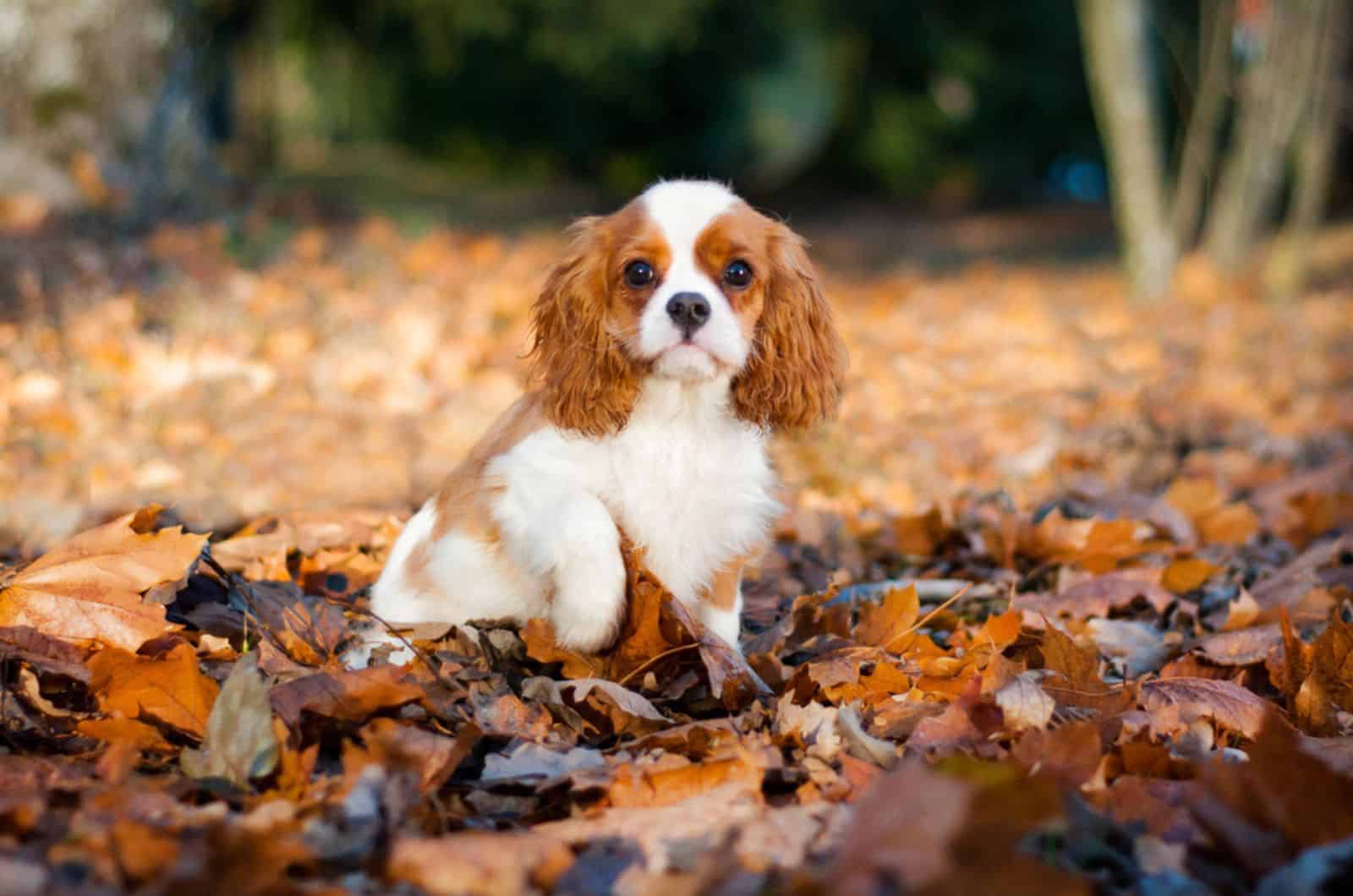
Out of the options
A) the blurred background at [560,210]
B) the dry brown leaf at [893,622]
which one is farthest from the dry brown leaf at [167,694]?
the blurred background at [560,210]

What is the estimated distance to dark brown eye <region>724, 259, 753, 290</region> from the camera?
2955mm

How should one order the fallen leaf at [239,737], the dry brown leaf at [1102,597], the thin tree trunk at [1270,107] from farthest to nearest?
the thin tree trunk at [1270,107] → the dry brown leaf at [1102,597] → the fallen leaf at [239,737]

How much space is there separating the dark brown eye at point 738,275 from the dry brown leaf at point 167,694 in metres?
1.44

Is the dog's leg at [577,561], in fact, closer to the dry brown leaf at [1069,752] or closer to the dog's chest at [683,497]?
the dog's chest at [683,497]

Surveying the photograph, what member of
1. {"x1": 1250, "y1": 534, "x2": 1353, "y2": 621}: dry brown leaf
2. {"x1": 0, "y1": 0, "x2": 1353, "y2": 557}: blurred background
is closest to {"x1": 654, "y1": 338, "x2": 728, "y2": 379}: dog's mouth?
{"x1": 0, "y1": 0, "x2": 1353, "y2": 557}: blurred background

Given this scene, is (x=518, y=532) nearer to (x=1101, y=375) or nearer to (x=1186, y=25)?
(x=1101, y=375)

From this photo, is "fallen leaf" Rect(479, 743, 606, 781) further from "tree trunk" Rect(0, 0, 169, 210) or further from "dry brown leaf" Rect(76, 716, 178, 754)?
"tree trunk" Rect(0, 0, 169, 210)

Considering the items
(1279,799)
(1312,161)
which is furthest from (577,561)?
(1312,161)

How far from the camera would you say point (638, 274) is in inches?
115

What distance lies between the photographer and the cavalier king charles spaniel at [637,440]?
276 centimetres

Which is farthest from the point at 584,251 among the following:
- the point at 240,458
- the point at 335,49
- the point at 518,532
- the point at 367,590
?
the point at 335,49

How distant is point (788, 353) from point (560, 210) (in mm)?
12833

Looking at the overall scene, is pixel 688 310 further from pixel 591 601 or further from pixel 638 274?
pixel 591 601

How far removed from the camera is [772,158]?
19094mm
